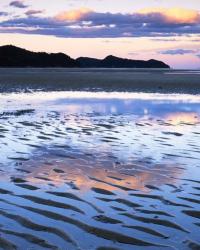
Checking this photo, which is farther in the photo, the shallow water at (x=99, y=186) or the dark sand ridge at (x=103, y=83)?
the dark sand ridge at (x=103, y=83)

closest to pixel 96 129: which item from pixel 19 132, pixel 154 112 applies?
pixel 19 132

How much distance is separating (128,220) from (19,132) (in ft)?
30.2

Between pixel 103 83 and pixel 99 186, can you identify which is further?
pixel 103 83

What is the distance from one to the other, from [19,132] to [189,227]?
383 inches

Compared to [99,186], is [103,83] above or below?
above

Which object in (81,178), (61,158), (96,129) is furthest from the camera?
(96,129)

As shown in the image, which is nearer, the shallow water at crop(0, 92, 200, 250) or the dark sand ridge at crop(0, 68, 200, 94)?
the shallow water at crop(0, 92, 200, 250)

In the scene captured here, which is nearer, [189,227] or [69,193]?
[189,227]

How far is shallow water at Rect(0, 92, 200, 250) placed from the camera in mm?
6074

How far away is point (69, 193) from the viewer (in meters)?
8.05

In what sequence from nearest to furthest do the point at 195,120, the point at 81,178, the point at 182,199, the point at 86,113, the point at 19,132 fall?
the point at 182,199, the point at 81,178, the point at 19,132, the point at 195,120, the point at 86,113

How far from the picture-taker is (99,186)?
8617mm

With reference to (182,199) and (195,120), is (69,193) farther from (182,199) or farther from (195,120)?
(195,120)

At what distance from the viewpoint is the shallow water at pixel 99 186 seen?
19.9 ft
